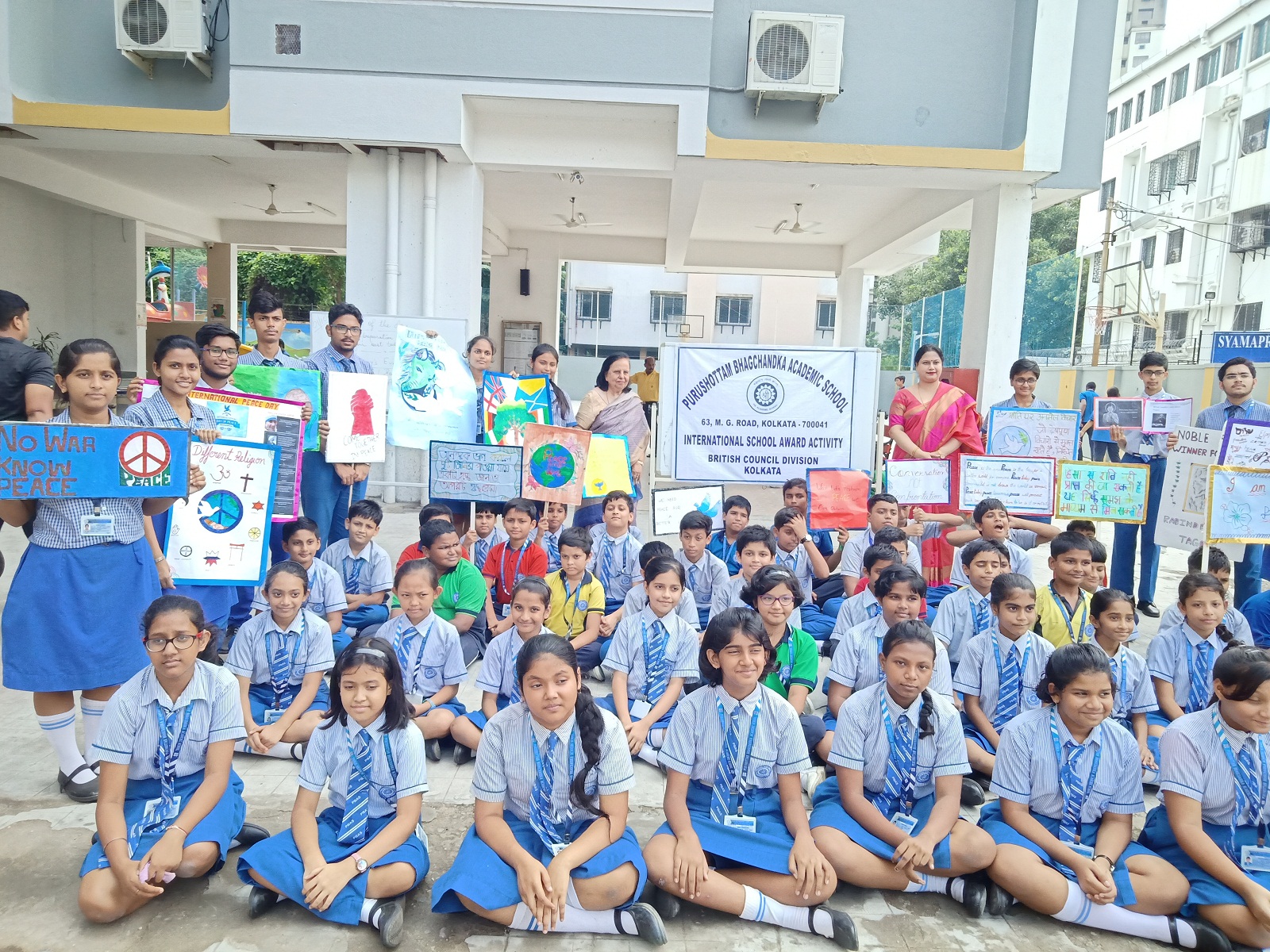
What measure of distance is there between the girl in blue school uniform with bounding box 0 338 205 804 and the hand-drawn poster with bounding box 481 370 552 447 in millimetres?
2857

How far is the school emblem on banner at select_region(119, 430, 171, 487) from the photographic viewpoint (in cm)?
312

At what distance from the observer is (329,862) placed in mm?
2471

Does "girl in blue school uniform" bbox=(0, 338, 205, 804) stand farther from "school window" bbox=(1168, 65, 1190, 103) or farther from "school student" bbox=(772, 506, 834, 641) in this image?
"school window" bbox=(1168, 65, 1190, 103)

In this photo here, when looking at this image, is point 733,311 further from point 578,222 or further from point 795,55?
point 795,55

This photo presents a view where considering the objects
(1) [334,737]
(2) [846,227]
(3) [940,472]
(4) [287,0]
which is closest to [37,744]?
(1) [334,737]

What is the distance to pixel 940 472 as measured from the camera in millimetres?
5430

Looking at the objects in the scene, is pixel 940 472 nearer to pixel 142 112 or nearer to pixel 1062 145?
pixel 1062 145

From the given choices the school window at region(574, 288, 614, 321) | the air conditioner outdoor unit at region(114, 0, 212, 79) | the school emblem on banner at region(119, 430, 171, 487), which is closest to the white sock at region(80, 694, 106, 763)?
the school emblem on banner at region(119, 430, 171, 487)

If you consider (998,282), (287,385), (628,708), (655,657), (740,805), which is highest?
(998,282)

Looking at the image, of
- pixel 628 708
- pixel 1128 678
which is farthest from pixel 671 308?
pixel 1128 678

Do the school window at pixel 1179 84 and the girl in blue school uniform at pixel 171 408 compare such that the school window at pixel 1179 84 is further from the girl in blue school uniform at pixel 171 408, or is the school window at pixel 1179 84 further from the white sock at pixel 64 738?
the white sock at pixel 64 738

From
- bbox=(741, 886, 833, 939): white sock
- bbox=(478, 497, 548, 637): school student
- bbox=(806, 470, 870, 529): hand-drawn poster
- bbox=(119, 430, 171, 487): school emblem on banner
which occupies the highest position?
bbox=(119, 430, 171, 487): school emblem on banner

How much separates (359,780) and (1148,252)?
100ft

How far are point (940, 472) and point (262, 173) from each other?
9.55m
